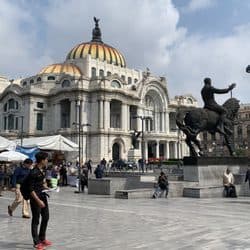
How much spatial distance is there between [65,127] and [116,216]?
62.9 meters

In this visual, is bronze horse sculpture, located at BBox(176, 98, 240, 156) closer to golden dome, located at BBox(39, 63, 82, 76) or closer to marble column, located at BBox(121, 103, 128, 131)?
marble column, located at BBox(121, 103, 128, 131)

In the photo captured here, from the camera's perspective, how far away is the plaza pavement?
742 centimetres

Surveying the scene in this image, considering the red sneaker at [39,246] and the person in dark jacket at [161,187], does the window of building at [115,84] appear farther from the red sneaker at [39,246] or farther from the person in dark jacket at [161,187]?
the red sneaker at [39,246]

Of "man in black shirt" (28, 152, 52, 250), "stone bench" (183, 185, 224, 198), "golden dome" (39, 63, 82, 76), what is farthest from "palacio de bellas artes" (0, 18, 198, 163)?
"man in black shirt" (28, 152, 52, 250)

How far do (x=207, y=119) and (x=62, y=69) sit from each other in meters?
59.4

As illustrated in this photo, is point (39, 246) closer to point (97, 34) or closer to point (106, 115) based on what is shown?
point (106, 115)

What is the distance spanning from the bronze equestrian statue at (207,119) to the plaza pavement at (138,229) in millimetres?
8809

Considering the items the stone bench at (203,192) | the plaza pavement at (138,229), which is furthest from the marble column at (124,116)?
the plaza pavement at (138,229)

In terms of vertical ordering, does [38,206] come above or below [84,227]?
above

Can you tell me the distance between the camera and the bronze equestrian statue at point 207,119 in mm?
21734

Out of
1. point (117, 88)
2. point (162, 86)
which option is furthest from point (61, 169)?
point (162, 86)

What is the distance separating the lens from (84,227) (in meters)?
9.40

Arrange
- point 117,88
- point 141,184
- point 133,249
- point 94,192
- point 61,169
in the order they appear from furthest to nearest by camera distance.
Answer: point 117,88 < point 61,169 < point 141,184 < point 94,192 < point 133,249

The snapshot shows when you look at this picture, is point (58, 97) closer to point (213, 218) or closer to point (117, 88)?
point (117, 88)
